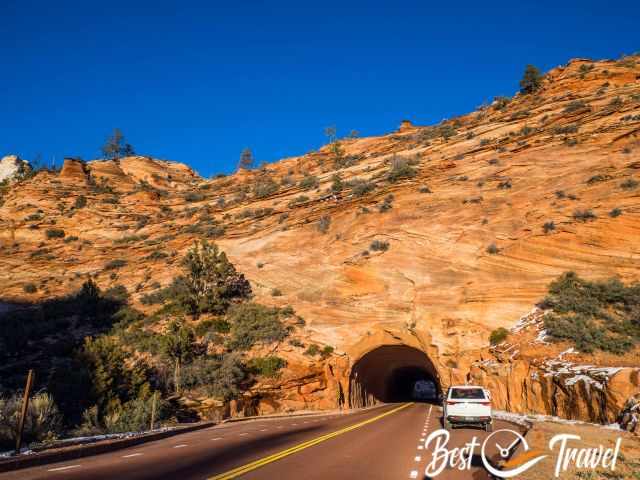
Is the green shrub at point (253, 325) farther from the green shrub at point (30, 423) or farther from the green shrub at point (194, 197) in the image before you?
the green shrub at point (194, 197)

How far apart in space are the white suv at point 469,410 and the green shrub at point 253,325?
17.5 metres

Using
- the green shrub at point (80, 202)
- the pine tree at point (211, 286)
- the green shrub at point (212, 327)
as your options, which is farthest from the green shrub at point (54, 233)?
the green shrub at point (212, 327)

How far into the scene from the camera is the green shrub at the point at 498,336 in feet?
85.1

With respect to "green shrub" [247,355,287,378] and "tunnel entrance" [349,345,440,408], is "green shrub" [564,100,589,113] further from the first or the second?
"green shrub" [247,355,287,378]

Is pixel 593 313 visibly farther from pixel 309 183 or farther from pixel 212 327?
pixel 309 183

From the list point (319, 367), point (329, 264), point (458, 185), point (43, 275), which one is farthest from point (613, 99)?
point (43, 275)

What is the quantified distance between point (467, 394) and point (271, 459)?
9032 mm

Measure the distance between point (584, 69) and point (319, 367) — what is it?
5097 centimetres

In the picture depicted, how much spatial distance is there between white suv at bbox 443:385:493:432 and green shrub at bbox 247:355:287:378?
50.1 ft

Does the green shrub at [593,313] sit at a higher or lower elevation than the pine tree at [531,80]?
lower

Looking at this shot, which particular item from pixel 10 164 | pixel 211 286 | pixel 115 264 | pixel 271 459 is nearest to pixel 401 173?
pixel 211 286

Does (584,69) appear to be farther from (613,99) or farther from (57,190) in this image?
(57,190)

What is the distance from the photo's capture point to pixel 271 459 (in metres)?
9.93

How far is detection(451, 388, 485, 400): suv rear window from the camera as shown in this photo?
16.0 m
